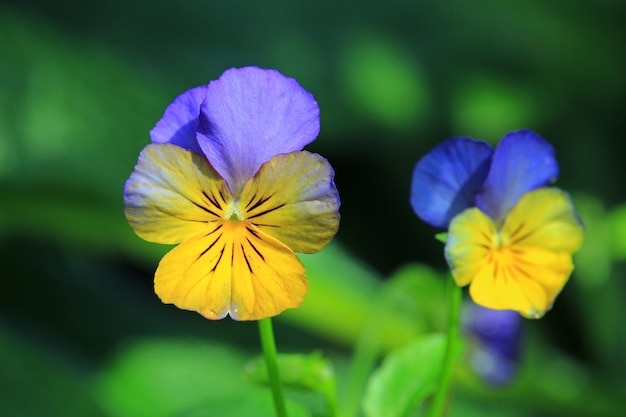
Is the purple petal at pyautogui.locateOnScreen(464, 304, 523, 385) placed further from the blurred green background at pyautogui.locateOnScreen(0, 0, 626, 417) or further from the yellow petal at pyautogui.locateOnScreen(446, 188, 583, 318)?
the yellow petal at pyautogui.locateOnScreen(446, 188, 583, 318)

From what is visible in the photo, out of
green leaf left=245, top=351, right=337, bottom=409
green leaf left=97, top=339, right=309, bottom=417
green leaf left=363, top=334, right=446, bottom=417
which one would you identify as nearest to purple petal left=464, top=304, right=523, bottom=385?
green leaf left=97, top=339, right=309, bottom=417

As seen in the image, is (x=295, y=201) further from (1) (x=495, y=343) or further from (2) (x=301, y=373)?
(1) (x=495, y=343)

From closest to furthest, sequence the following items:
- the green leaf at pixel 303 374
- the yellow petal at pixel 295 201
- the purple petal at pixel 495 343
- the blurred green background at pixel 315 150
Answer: the yellow petal at pixel 295 201, the green leaf at pixel 303 374, the purple petal at pixel 495 343, the blurred green background at pixel 315 150

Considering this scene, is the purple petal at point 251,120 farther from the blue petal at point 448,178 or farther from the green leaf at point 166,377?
the green leaf at point 166,377

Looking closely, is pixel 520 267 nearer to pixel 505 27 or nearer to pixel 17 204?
pixel 17 204

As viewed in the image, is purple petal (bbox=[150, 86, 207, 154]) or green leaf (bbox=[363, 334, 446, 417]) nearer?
purple petal (bbox=[150, 86, 207, 154])

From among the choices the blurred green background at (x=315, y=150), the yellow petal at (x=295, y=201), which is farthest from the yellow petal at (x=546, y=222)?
the blurred green background at (x=315, y=150)
